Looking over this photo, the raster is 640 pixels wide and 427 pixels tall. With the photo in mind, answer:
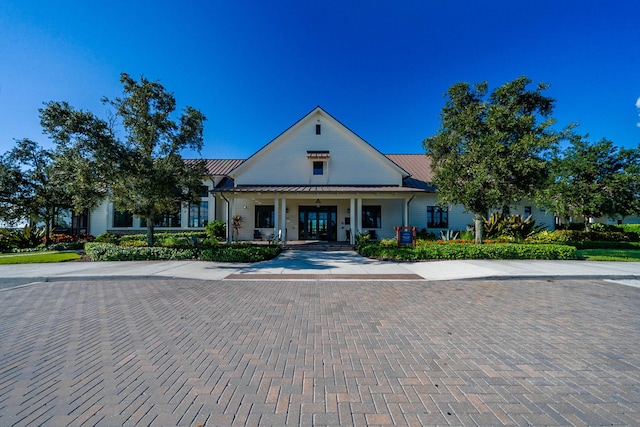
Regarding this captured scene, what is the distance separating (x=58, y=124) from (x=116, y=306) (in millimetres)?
10410

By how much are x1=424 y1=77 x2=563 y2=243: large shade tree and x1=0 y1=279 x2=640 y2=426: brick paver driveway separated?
704 centimetres

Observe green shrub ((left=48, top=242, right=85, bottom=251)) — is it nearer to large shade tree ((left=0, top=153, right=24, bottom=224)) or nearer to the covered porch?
large shade tree ((left=0, top=153, right=24, bottom=224))

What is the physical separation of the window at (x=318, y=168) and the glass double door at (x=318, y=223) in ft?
9.06

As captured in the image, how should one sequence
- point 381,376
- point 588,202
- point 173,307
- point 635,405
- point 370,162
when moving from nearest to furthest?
point 635,405 → point 381,376 → point 173,307 → point 588,202 → point 370,162

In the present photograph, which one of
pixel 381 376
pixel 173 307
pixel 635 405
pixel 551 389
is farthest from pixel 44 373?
pixel 635 405

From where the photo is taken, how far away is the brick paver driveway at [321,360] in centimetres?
254

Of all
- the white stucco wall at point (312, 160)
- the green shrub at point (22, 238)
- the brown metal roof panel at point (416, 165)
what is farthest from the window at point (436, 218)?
the green shrub at point (22, 238)

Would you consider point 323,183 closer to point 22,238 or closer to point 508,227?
point 508,227

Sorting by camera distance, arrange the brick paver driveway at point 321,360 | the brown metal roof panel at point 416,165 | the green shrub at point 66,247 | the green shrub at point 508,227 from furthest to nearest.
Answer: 1. the brown metal roof panel at point 416,165
2. the green shrub at point 508,227
3. the green shrub at point 66,247
4. the brick paver driveway at point 321,360

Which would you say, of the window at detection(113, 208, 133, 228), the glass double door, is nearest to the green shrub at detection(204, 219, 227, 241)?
the glass double door

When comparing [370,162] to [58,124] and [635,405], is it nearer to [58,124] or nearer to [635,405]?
[58,124]

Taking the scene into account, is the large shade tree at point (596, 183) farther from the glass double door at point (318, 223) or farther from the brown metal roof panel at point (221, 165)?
the brown metal roof panel at point (221, 165)

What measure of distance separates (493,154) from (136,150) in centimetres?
1712

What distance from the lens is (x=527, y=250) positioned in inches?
488
